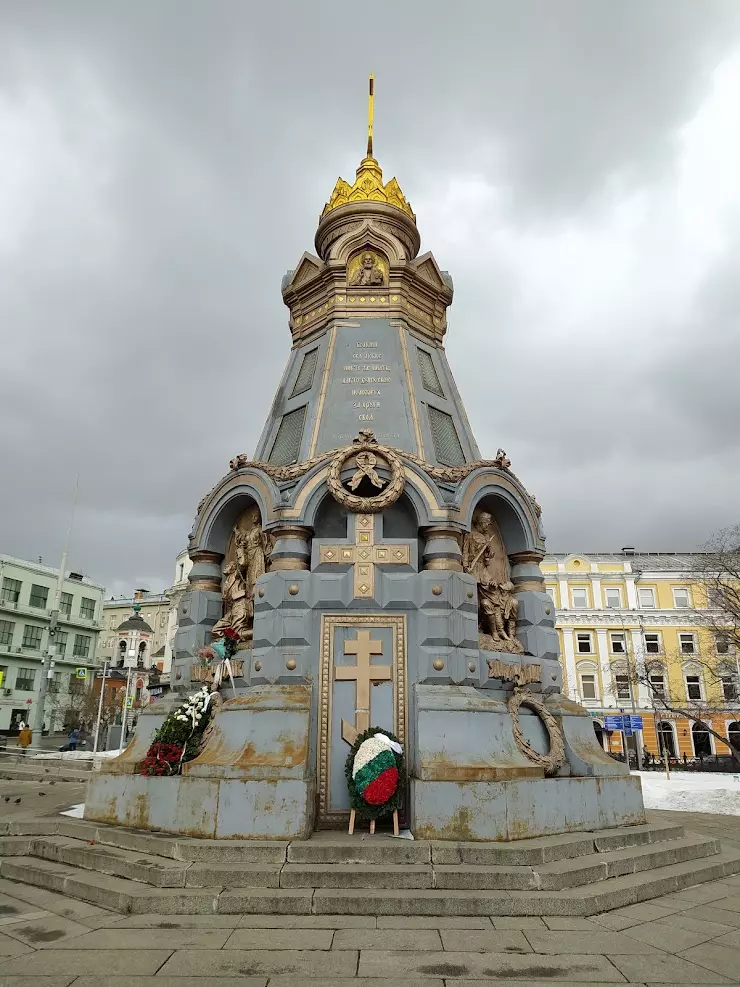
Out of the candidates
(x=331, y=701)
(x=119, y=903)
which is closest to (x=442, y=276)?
(x=331, y=701)

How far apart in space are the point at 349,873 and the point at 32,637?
55978 millimetres

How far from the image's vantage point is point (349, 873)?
7004mm

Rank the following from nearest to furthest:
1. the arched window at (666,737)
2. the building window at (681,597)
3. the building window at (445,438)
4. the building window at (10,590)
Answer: the building window at (445,438) → the arched window at (666,737) → the building window at (681,597) → the building window at (10,590)

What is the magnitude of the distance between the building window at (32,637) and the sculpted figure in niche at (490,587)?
173 feet

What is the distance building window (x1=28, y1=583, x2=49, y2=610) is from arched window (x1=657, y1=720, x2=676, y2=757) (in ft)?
159

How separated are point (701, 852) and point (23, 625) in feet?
183

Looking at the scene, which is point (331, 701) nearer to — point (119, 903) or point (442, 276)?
point (119, 903)

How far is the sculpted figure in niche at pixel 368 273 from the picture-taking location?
14.3 meters

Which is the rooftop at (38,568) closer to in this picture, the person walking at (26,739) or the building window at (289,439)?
the person walking at (26,739)

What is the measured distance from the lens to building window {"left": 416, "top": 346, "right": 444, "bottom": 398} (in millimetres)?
13805

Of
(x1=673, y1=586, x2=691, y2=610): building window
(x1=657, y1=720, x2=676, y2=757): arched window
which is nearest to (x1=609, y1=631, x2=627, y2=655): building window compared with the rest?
(x1=673, y1=586, x2=691, y2=610): building window

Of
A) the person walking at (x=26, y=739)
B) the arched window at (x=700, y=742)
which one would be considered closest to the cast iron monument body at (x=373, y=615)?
the person walking at (x=26, y=739)

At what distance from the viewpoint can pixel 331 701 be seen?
9867mm

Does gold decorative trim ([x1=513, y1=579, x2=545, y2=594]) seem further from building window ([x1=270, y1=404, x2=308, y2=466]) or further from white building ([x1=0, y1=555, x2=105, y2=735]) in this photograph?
white building ([x1=0, y1=555, x2=105, y2=735])
